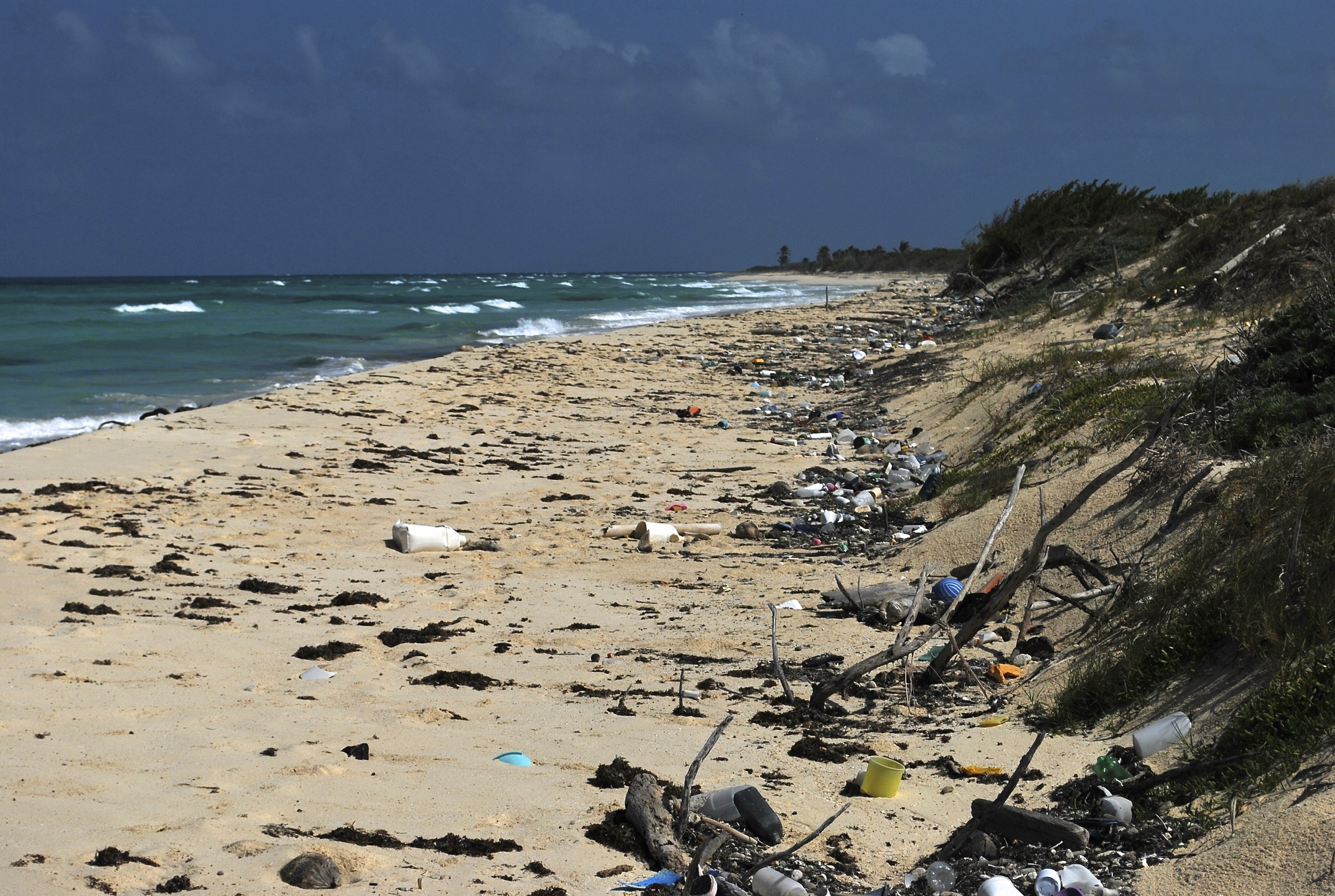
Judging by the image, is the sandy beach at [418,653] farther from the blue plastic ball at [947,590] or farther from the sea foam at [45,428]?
the sea foam at [45,428]

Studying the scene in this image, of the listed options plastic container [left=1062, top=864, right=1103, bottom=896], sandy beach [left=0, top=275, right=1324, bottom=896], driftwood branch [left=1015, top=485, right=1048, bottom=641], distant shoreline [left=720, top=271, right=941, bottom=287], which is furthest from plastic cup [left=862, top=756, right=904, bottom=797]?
distant shoreline [left=720, top=271, right=941, bottom=287]

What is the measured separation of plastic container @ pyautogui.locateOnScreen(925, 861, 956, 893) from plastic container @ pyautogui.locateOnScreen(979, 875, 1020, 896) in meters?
0.09

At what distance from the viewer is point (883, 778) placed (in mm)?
2908

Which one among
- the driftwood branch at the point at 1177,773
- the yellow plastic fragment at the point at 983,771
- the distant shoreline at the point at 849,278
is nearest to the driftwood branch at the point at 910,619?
the yellow plastic fragment at the point at 983,771

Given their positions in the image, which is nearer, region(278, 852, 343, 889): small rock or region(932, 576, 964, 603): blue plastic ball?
region(278, 852, 343, 889): small rock

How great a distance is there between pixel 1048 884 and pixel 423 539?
436 cm

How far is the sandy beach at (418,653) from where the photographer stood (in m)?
2.64

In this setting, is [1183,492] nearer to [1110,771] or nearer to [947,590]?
[947,590]

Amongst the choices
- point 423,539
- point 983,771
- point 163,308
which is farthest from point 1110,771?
point 163,308

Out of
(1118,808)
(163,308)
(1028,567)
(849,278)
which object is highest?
(849,278)

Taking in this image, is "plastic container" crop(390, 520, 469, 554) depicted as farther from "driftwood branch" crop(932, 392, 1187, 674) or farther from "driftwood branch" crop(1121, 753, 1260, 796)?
"driftwood branch" crop(1121, 753, 1260, 796)

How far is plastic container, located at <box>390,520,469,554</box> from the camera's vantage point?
5.97 meters

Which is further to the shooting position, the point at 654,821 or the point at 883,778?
the point at 883,778

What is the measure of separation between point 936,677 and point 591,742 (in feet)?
4.42
